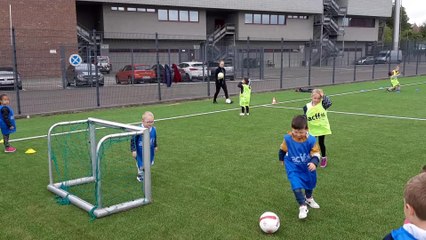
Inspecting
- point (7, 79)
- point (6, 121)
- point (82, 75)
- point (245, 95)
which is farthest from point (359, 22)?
point (6, 121)

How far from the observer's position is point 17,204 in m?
5.83

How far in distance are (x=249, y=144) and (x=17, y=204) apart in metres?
5.05

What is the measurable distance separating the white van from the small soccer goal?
29581 mm

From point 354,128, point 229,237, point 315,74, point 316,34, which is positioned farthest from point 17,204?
point 316,34

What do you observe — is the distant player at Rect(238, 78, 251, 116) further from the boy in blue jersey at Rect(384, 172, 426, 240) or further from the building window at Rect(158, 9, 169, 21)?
the building window at Rect(158, 9, 169, 21)

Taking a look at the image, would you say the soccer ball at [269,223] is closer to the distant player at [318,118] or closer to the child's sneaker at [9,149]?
the distant player at [318,118]

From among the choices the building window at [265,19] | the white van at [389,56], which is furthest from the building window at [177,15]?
the white van at [389,56]

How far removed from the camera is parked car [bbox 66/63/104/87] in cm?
1850

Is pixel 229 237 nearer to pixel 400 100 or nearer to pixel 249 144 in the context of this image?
pixel 249 144

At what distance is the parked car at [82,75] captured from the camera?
18.5m

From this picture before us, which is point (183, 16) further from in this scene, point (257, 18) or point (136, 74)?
point (136, 74)

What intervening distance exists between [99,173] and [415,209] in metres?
3.89

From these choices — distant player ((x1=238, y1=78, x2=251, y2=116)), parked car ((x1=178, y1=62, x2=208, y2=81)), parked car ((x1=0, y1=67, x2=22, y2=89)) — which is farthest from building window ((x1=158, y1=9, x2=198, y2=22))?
distant player ((x1=238, y1=78, x2=251, y2=116))

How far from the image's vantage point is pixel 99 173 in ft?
17.4
